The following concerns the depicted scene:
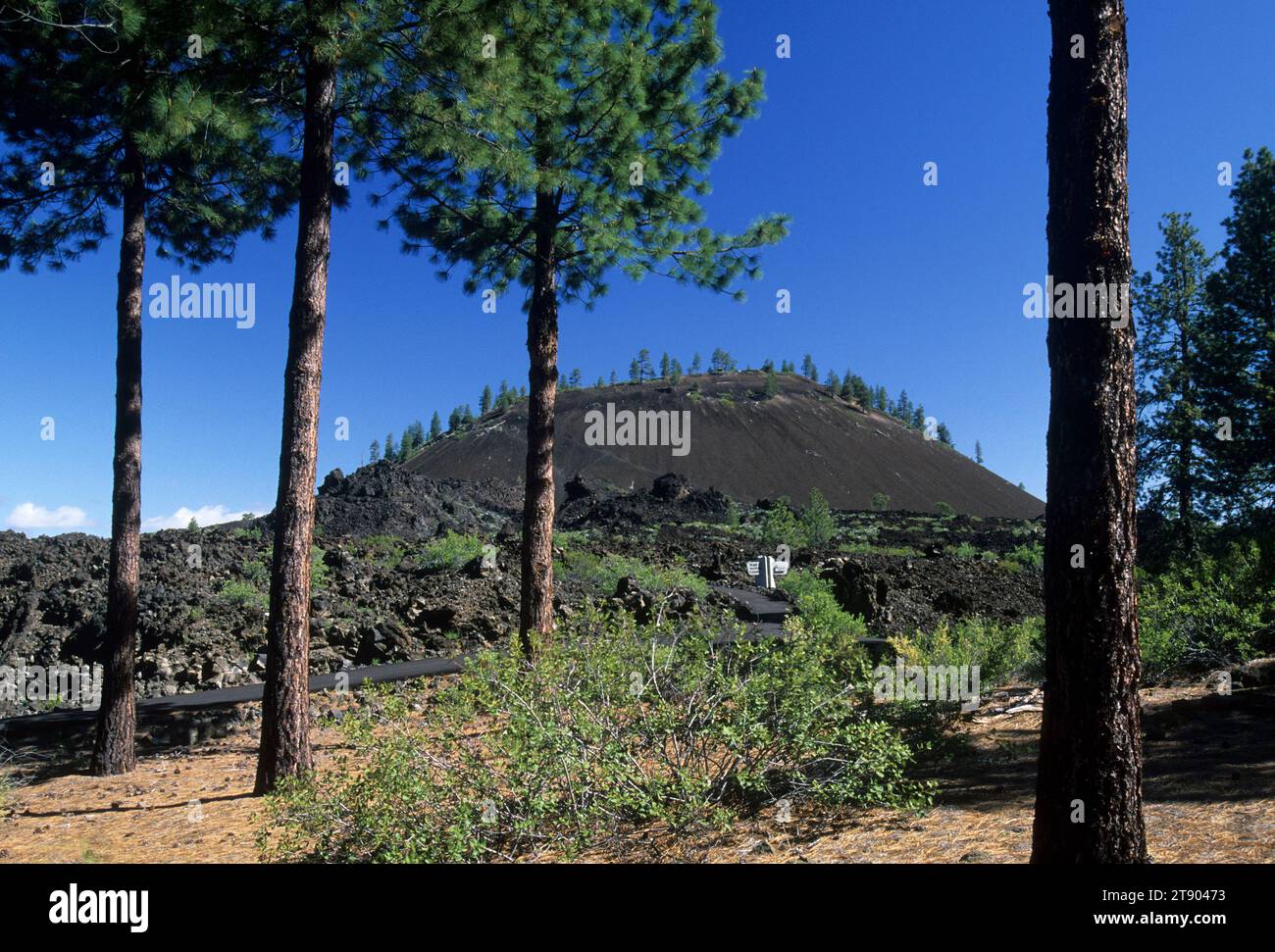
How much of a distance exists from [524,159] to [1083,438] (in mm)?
6714

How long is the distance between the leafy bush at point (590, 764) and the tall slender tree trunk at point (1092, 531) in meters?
1.25

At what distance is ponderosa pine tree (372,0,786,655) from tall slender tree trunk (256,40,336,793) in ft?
3.70

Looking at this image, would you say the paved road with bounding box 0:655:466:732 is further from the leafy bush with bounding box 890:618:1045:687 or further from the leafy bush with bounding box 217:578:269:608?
the leafy bush with bounding box 890:618:1045:687

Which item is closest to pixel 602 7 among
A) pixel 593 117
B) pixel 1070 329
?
pixel 593 117

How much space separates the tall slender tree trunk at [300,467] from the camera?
23.4 feet

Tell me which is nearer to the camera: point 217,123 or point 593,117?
point 217,123

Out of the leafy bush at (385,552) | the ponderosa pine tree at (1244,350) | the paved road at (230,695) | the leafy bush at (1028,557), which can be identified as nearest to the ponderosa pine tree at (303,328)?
the paved road at (230,695)

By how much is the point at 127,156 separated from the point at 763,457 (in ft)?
289

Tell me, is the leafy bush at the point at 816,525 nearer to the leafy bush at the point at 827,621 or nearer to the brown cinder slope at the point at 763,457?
the leafy bush at the point at 827,621

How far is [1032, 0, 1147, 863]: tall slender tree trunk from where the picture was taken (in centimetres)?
347

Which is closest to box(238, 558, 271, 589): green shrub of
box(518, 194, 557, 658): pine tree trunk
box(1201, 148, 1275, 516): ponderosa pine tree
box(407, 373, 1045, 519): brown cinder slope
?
box(518, 194, 557, 658): pine tree trunk

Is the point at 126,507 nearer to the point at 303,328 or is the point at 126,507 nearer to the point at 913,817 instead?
the point at 303,328
